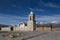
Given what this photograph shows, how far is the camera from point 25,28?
38875 mm

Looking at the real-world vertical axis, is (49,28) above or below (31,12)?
below

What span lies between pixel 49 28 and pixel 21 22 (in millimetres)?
11244

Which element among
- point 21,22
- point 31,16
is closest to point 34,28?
point 31,16

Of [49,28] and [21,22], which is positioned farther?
[21,22]

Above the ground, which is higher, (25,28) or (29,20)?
(29,20)

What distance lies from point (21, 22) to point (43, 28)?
9633 mm

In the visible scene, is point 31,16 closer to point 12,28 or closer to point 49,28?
point 49,28

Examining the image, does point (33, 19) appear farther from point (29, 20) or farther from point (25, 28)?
point (25, 28)

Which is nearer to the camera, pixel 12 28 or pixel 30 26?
pixel 30 26

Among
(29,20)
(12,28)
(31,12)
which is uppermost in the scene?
(31,12)

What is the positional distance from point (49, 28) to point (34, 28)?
464 centimetres

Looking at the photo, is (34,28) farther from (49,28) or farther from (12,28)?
(12,28)

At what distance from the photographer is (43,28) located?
37.2 meters

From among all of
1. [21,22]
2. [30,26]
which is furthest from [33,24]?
[21,22]
